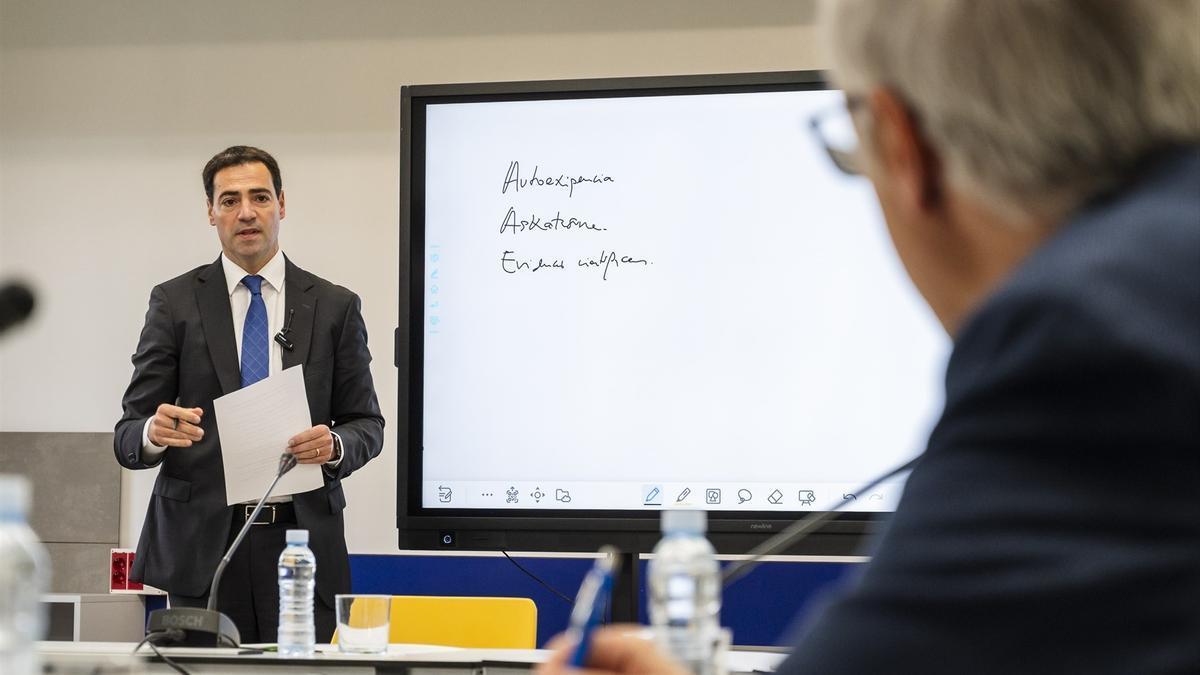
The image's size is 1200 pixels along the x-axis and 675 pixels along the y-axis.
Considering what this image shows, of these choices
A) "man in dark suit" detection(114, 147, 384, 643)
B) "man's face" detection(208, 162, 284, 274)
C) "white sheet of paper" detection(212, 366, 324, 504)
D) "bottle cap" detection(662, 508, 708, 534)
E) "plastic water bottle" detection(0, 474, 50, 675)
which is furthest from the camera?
"man's face" detection(208, 162, 284, 274)

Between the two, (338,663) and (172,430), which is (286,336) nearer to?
(172,430)

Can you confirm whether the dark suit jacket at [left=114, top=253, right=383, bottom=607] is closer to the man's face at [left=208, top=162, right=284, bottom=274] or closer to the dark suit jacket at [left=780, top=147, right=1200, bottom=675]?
the man's face at [left=208, top=162, right=284, bottom=274]

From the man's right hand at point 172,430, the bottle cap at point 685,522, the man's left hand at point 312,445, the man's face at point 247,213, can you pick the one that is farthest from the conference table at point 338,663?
the man's face at point 247,213

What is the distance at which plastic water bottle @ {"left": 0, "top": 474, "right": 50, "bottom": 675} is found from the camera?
800 mm

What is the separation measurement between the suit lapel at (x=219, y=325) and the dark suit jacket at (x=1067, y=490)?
9.63 feet

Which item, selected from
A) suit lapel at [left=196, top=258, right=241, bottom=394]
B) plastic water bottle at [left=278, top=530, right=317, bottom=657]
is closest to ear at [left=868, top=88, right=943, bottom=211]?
plastic water bottle at [left=278, top=530, right=317, bottom=657]

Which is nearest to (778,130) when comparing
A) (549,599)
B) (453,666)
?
(453,666)

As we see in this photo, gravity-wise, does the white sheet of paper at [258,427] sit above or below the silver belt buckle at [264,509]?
above

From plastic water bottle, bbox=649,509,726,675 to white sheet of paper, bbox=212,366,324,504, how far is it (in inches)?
76.4

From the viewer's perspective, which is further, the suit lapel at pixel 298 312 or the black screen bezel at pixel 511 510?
the suit lapel at pixel 298 312

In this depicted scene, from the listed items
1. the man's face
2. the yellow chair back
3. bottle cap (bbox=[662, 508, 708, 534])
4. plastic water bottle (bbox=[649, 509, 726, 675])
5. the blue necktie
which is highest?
the man's face

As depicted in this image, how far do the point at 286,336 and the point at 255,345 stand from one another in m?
0.10

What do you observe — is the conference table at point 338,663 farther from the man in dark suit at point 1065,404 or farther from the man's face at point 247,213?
the man's face at point 247,213

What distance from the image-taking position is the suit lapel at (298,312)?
3266mm
